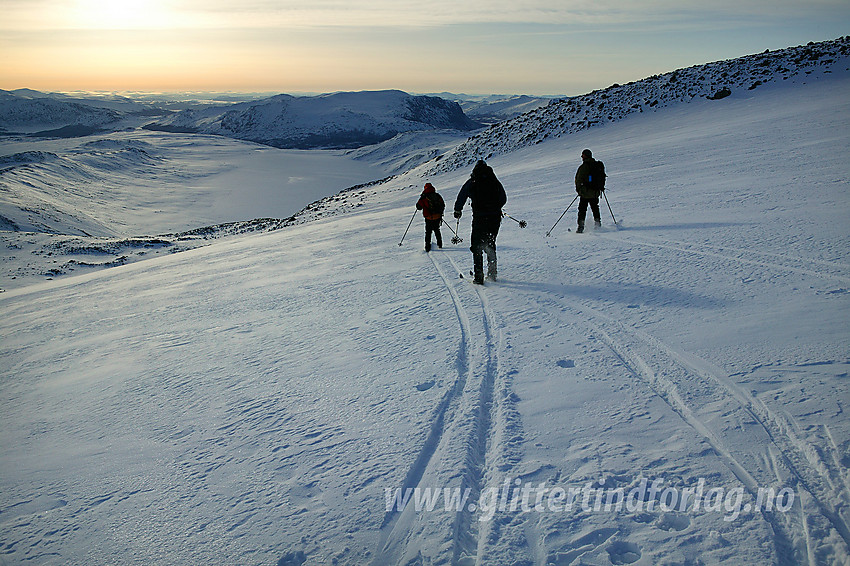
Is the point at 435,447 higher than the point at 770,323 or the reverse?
the reverse

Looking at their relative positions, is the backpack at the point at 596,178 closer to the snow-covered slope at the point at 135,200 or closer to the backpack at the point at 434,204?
the backpack at the point at 434,204

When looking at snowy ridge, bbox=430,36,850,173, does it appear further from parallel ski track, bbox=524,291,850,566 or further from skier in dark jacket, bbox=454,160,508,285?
parallel ski track, bbox=524,291,850,566

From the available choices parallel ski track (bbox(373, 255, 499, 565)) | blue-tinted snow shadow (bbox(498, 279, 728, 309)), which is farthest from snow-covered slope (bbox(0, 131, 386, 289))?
blue-tinted snow shadow (bbox(498, 279, 728, 309))

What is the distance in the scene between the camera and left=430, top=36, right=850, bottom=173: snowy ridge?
103 feet

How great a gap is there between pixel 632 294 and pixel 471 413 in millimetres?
3613

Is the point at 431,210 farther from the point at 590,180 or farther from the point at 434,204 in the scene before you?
the point at 590,180

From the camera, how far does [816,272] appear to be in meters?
6.04

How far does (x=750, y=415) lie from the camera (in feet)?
Result: 11.8

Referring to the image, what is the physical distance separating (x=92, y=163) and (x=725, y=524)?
3123 inches

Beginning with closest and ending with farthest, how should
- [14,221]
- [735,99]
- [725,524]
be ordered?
[725,524]
[735,99]
[14,221]

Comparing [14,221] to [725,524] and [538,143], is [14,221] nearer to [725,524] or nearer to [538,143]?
[538,143]

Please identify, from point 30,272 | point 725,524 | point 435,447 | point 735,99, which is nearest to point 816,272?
point 725,524

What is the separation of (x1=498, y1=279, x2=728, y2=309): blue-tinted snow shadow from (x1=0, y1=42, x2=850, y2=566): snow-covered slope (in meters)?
0.05

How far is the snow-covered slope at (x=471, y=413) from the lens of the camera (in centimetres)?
290
